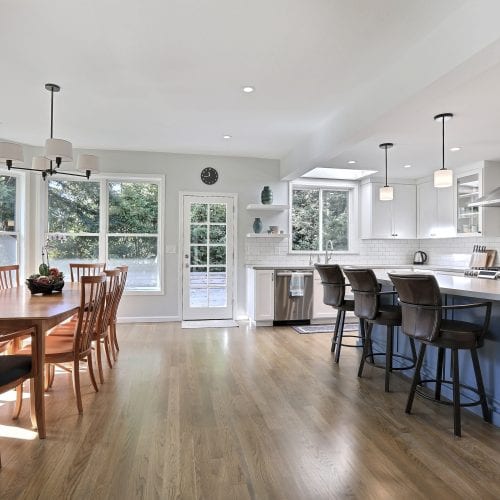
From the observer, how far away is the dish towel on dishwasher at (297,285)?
18.4 feet

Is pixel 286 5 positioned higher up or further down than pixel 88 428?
higher up

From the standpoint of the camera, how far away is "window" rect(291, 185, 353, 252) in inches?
255

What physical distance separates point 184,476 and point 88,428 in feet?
2.82

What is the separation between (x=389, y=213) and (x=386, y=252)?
729 mm

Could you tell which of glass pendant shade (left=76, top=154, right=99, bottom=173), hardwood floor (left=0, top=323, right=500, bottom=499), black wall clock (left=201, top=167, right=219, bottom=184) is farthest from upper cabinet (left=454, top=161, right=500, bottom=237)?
glass pendant shade (left=76, top=154, right=99, bottom=173)

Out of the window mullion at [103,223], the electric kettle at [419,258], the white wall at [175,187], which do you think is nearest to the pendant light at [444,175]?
the white wall at [175,187]

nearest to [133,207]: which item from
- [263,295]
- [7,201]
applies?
[7,201]

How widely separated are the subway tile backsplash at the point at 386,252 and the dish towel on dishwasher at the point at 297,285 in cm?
68

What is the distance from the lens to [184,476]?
192 centimetres

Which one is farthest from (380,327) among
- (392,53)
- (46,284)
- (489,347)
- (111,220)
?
(111,220)

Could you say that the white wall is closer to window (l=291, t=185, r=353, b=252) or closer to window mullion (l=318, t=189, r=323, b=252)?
window (l=291, t=185, r=353, b=252)

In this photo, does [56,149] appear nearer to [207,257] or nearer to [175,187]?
[175,187]

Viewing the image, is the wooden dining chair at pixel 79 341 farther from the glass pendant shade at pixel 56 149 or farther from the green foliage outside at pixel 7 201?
the green foliage outside at pixel 7 201

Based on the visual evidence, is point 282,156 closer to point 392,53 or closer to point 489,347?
point 392,53
